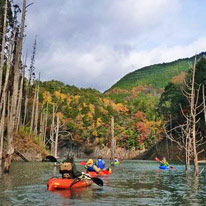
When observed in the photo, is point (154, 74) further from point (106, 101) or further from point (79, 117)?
point (79, 117)

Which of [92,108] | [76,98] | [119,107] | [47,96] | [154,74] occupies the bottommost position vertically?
[92,108]

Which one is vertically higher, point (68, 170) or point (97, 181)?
point (68, 170)

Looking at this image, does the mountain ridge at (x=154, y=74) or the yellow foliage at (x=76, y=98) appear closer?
the yellow foliage at (x=76, y=98)

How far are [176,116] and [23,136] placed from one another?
111ft

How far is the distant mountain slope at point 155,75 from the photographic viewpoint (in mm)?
141125

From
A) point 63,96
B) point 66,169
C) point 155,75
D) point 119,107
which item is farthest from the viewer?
point 155,75

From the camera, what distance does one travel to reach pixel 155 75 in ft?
498

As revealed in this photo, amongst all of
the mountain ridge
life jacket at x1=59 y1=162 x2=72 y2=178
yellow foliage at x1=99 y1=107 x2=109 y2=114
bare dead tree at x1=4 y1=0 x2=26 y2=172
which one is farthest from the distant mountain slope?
life jacket at x1=59 y1=162 x2=72 y2=178

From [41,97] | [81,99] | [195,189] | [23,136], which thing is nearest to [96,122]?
[81,99]

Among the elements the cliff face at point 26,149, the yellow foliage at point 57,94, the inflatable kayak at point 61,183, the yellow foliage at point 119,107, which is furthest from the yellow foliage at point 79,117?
the inflatable kayak at point 61,183

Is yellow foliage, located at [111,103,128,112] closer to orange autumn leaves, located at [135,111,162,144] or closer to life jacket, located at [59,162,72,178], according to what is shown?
orange autumn leaves, located at [135,111,162,144]

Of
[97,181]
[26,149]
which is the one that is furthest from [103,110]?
[97,181]

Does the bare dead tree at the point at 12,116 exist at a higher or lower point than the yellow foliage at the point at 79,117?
lower

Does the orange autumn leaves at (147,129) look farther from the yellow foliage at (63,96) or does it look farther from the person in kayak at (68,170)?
the person in kayak at (68,170)
